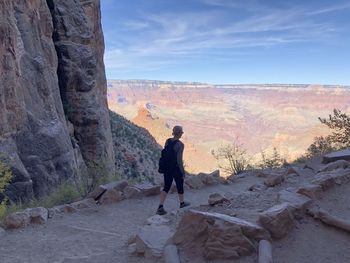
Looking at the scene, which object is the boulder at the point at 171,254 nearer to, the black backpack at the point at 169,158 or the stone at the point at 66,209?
the black backpack at the point at 169,158

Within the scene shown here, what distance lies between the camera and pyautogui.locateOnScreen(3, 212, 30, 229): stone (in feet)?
28.0

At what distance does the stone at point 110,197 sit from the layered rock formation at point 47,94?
305 cm

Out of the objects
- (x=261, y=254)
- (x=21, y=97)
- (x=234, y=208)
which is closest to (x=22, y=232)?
(x=234, y=208)

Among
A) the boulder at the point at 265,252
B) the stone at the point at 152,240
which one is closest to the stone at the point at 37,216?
the stone at the point at 152,240

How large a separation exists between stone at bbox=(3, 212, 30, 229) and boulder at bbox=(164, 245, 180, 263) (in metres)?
3.65

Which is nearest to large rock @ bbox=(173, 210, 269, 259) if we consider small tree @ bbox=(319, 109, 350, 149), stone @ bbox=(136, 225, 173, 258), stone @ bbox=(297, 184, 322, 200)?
stone @ bbox=(136, 225, 173, 258)

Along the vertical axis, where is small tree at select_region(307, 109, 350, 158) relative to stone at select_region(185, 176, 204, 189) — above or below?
above

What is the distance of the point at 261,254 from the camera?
580 cm

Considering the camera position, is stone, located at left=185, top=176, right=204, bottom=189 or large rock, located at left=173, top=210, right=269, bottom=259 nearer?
large rock, located at left=173, top=210, right=269, bottom=259

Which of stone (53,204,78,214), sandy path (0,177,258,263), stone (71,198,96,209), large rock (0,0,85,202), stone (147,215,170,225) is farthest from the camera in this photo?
large rock (0,0,85,202)

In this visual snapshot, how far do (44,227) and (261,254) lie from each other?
4.78 meters

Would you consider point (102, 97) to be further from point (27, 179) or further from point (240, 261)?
point (240, 261)

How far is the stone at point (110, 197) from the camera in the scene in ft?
36.2

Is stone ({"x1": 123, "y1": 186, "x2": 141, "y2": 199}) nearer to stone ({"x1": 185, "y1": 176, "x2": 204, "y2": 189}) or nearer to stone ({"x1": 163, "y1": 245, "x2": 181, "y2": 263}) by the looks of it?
stone ({"x1": 185, "y1": 176, "x2": 204, "y2": 189})
